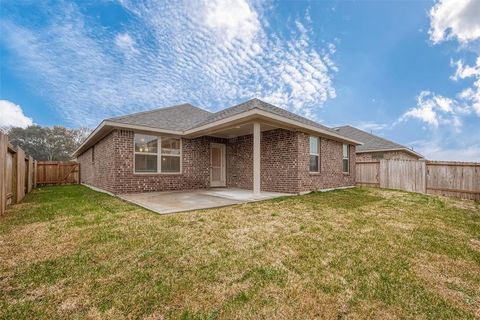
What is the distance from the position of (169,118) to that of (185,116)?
3.93 feet

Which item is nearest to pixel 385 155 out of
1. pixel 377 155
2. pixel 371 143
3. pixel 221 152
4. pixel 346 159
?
pixel 377 155

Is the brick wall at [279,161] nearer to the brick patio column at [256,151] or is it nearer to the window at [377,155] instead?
the brick patio column at [256,151]

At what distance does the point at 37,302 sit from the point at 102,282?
497mm

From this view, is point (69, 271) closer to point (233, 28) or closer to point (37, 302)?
point (37, 302)

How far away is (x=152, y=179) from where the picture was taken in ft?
29.7

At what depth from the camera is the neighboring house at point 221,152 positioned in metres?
8.21

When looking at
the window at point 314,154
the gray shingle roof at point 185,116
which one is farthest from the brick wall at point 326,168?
the gray shingle roof at point 185,116

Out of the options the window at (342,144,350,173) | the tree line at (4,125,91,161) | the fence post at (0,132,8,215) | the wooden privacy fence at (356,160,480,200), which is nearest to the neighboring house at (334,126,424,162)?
the wooden privacy fence at (356,160,480,200)

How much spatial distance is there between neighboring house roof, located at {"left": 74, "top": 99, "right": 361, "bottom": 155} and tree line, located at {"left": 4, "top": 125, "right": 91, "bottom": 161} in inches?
1098

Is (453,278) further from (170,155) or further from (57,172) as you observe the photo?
(57,172)

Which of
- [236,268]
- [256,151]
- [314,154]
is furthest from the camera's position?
A: [314,154]

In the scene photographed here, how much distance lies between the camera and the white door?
11148mm

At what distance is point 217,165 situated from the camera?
11.4 meters

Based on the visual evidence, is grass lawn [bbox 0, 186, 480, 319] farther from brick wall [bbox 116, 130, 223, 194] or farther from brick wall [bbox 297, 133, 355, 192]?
brick wall [bbox 297, 133, 355, 192]
